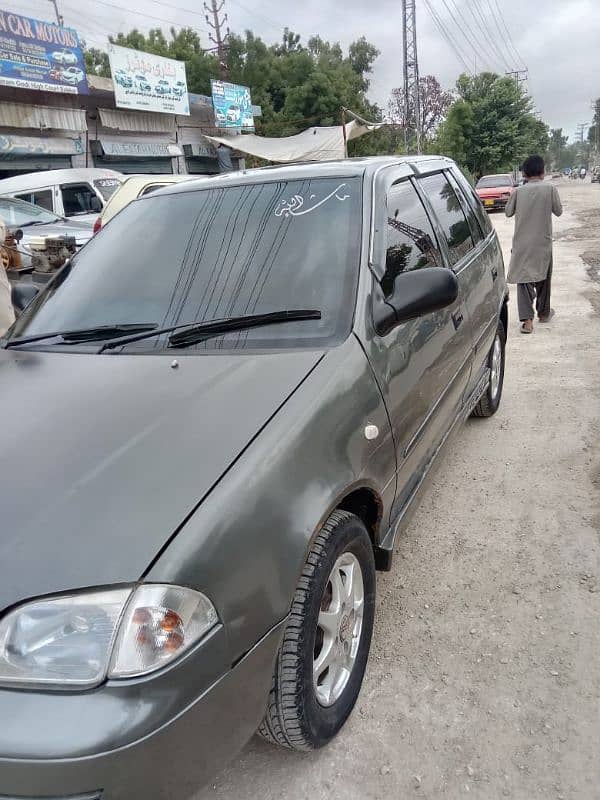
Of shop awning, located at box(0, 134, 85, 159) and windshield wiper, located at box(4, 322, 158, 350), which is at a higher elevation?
shop awning, located at box(0, 134, 85, 159)

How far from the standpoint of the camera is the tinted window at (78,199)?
1171 centimetres

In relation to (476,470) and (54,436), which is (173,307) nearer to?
(54,436)

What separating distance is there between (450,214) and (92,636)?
A: 10.1ft

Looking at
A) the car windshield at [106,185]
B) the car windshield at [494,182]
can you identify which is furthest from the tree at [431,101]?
the car windshield at [106,185]

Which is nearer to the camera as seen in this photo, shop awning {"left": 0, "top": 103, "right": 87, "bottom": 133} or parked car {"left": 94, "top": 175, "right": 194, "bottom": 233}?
parked car {"left": 94, "top": 175, "right": 194, "bottom": 233}

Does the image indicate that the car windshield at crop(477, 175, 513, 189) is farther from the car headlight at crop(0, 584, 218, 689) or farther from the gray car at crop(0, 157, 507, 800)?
the car headlight at crop(0, 584, 218, 689)

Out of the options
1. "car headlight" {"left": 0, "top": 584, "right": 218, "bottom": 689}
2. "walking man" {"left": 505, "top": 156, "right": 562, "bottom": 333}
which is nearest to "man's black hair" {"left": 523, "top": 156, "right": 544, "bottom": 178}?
"walking man" {"left": 505, "top": 156, "right": 562, "bottom": 333}

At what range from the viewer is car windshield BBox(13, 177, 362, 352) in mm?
2316

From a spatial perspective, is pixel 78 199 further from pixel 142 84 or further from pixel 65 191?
pixel 142 84

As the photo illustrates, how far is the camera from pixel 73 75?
674 inches

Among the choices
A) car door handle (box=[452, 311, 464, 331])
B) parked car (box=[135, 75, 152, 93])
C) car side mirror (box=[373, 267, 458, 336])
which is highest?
parked car (box=[135, 75, 152, 93])

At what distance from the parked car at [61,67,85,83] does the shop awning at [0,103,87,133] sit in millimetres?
814

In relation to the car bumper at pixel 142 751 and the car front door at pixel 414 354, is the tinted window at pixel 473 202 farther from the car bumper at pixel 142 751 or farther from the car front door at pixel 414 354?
the car bumper at pixel 142 751

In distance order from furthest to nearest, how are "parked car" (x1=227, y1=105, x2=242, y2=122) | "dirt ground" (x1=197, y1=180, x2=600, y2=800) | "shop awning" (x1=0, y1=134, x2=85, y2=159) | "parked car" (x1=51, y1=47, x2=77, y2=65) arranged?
"parked car" (x1=227, y1=105, x2=242, y2=122), "parked car" (x1=51, y1=47, x2=77, y2=65), "shop awning" (x1=0, y1=134, x2=85, y2=159), "dirt ground" (x1=197, y1=180, x2=600, y2=800)
